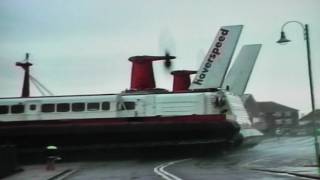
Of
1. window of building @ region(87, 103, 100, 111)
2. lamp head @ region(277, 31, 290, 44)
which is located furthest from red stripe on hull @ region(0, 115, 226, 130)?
lamp head @ region(277, 31, 290, 44)

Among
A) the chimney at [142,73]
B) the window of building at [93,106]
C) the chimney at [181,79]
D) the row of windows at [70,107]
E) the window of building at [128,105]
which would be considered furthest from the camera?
the chimney at [181,79]

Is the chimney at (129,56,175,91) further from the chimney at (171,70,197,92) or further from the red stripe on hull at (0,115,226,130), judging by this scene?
the red stripe on hull at (0,115,226,130)

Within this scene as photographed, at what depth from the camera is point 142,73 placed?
43969 millimetres

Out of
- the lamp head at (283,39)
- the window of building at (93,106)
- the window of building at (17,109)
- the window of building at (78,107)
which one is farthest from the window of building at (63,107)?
the lamp head at (283,39)

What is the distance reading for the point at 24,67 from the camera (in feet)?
175

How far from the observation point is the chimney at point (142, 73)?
43844 millimetres

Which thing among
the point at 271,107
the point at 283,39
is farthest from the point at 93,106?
the point at 271,107

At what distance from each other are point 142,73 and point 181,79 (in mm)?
6226

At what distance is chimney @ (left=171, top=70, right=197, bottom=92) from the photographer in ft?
161

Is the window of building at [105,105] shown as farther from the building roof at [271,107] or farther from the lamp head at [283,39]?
the building roof at [271,107]

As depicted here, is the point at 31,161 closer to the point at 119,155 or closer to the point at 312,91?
the point at 119,155

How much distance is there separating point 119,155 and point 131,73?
685cm

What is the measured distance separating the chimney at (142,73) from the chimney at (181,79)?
4811 millimetres

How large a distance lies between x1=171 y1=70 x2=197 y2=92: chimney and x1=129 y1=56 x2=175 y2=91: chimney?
4811mm
